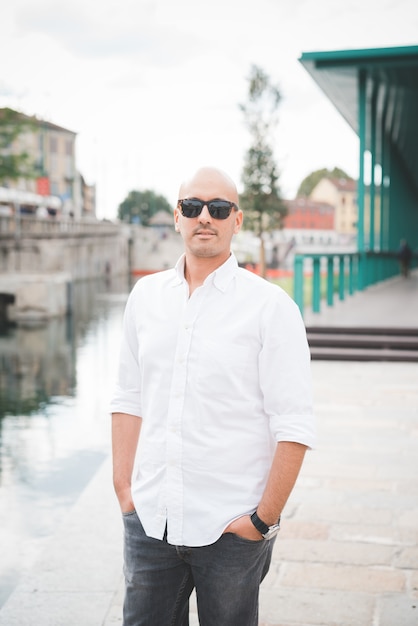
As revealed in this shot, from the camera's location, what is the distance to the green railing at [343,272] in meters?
12.3

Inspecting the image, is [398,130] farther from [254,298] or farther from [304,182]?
[304,182]

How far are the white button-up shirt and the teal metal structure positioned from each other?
10.2m

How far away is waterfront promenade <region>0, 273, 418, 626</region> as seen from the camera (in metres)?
3.32

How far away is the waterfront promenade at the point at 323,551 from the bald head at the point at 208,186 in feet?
6.26

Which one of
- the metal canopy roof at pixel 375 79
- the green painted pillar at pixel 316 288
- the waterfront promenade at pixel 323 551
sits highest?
the metal canopy roof at pixel 375 79

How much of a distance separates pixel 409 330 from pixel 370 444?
525cm

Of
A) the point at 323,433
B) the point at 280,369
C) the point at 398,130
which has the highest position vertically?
the point at 398,130

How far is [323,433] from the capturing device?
Result: 250 inches

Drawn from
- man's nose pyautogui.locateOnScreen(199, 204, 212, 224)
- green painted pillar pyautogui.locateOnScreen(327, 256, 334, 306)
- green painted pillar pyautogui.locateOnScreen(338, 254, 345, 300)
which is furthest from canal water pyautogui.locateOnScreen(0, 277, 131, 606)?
green painted pillar pyautogui.locateOnScreen(338, 254, 345, 300)

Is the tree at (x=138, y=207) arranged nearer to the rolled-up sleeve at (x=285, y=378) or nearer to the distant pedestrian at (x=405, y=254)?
the distant pedestrian at (x=405, y=254)

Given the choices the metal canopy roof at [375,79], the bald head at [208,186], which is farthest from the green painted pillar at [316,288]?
the bald head at [208,186]

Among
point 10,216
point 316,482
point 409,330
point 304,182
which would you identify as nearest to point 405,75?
point 409,330

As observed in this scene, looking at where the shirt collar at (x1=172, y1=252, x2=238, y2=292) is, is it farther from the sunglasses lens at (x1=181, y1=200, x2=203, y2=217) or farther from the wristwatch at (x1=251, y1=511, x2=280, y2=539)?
the wristwatch at (x1=251, y1=511, x2=280, y2=539)

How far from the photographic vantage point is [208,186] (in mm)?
2096
